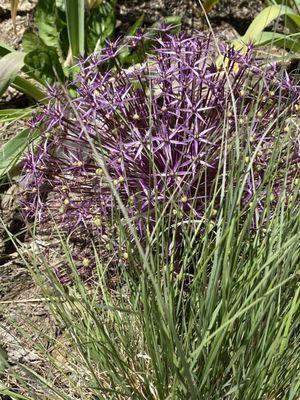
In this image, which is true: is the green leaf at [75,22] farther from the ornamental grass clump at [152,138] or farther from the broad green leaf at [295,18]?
the broad green leaf at [295,18]

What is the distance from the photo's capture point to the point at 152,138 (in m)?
1.93

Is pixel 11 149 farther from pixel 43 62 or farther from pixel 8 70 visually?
pixel 43 62

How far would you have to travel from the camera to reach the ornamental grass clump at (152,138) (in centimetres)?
197

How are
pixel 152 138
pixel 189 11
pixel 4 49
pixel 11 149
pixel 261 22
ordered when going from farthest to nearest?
pixel 189 11
pixel 4 49
pixel 261 22
pixel 11 149
pixel 152 138

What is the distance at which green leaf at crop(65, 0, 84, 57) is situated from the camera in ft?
9.38

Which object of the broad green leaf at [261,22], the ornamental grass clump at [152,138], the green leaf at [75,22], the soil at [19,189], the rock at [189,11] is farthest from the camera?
the rock at [189,11]

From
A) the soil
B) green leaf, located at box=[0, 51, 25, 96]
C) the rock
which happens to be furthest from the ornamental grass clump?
the rock

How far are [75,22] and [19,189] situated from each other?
796 mm

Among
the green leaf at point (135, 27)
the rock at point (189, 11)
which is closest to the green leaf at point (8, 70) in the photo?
the green leaf at point (135, 27)

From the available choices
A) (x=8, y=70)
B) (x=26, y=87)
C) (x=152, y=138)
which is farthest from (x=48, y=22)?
(x=152, y=138)

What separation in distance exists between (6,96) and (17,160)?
70cm

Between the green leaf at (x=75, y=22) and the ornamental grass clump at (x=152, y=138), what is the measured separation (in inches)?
27.9

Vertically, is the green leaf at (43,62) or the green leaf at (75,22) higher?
the green leaf at (75,22)

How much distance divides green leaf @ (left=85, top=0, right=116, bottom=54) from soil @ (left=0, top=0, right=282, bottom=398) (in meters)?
0.24
